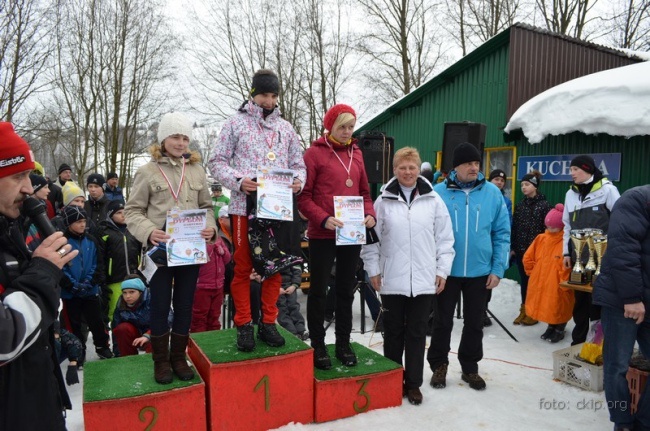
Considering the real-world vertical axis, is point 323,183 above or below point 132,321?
above

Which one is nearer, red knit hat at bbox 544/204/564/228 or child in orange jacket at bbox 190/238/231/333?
child in orange jacket at bbox 190/238/231/333

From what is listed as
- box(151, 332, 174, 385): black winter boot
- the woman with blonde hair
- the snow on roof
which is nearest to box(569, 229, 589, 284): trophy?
the snow on roof

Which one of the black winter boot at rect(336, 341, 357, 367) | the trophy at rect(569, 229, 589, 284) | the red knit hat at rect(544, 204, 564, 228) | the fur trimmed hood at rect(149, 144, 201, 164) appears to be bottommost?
the black winter boot at rect(336, 341, 357, 367)

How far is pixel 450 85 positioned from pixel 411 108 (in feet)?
4.84

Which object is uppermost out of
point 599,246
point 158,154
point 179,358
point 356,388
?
point 158,154

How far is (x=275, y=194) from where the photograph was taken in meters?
3.24

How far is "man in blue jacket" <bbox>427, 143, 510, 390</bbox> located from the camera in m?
4.16

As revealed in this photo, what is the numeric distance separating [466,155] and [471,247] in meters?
0.83

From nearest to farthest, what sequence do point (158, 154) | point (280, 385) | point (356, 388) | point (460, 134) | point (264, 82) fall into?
point (158, 154)
point (264, 82)
point (280, 385)
point (356, 388)
point (460, 134)

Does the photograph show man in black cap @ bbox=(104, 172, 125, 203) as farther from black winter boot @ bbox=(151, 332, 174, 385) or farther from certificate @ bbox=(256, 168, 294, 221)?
certificate @ bbox=(256, 168, 294, 221)

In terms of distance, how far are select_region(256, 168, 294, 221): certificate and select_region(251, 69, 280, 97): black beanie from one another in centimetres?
62

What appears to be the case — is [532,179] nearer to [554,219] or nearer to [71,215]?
[554,219]

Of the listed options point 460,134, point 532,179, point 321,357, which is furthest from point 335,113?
point 532,179

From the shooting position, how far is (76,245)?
5.21 m
